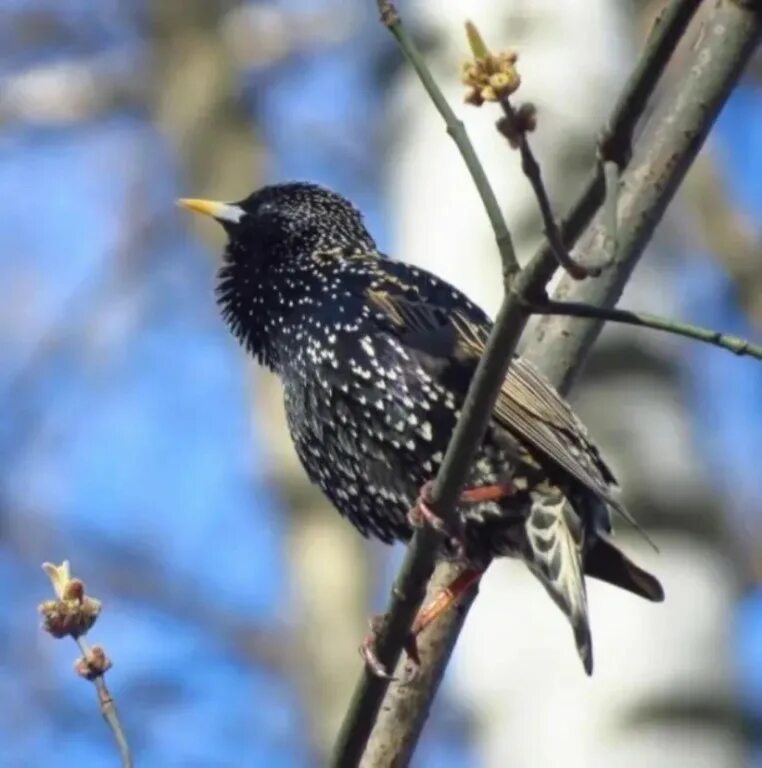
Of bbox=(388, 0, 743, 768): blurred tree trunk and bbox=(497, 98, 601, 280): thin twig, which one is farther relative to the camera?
bbox=(388, 0, 743, 768): blurred tree trunk

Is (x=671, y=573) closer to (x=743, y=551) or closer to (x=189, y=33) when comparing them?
(x=743, y=551)

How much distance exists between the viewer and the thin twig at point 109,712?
83.9 inches

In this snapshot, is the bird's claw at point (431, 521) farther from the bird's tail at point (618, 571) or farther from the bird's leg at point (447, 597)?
the bird's tail at point (618, 571)

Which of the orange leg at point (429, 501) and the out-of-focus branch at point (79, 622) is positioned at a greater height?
the orange leg at point (429, 501)

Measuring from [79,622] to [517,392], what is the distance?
1.01 m

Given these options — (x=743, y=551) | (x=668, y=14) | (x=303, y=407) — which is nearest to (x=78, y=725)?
(x=743, y=551)

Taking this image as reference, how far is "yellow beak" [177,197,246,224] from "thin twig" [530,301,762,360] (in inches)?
64.7

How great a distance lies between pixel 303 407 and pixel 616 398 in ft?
2.98

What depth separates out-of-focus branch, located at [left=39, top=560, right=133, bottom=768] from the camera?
210cm

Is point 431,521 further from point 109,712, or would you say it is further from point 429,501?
point 109,712

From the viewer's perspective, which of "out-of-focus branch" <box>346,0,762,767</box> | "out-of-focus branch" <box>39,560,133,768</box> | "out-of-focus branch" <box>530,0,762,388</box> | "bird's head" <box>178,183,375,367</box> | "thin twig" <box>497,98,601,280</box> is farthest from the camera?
"bird's head" <box>178,183,375,367</box>

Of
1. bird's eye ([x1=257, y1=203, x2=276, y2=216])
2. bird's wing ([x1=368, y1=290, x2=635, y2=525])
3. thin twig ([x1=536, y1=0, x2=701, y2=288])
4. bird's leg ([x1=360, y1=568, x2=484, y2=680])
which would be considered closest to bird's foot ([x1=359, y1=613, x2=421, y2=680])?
bird's leg ([x1=360, y1=568, x2=484, y2=680])

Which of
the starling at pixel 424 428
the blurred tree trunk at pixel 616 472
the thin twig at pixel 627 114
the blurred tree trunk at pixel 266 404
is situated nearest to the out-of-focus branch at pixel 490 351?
the thin twig at pixel 627 114

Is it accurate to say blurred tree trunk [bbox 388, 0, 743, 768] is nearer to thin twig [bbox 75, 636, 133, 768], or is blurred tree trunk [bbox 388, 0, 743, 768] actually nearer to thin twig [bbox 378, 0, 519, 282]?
thin twig [bbox 75, 636, 133, 768]
